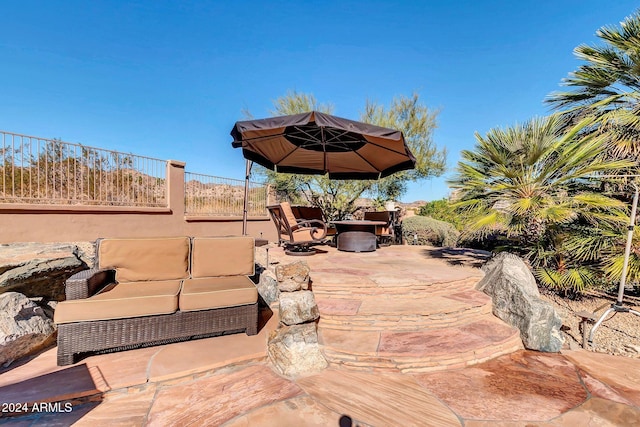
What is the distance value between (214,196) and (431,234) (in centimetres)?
751

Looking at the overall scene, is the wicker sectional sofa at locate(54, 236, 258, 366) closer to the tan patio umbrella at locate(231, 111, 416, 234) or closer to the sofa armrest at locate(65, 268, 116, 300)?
the sofa armrest at locate(65, 268, 116, 300)

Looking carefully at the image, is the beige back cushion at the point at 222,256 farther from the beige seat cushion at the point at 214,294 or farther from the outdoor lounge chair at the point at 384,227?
the outdoor lounge chair at the point at 384,227

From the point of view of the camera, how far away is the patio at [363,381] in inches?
66.3

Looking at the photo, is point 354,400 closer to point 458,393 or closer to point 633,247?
point 458,393

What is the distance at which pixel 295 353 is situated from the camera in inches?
87.7

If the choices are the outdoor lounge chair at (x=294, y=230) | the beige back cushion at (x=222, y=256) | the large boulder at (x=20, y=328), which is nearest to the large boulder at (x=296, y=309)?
the beige back cushion at (x=222, y=256)

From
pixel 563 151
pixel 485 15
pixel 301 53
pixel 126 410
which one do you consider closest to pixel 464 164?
pixel 563 151

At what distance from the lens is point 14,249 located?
3188 millimetres

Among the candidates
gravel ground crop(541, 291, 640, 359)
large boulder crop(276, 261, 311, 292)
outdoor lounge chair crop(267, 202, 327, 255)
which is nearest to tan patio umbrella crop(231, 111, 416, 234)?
outdoor lounge chair crop(267, 202, 327, 255)

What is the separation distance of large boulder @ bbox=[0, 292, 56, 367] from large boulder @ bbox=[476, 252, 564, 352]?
4.78 meters

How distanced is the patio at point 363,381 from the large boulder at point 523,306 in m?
0.13

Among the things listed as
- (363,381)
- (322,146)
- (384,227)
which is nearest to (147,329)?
(363,381)

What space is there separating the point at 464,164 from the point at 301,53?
9.17 metres

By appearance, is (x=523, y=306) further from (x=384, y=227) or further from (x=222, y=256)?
(x=384, y=227)
